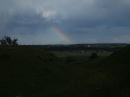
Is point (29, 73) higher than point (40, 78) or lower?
higher

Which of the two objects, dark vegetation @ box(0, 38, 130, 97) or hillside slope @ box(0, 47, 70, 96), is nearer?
dark vegetation @ box(0, 38, 130, 97)

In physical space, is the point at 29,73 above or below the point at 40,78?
above

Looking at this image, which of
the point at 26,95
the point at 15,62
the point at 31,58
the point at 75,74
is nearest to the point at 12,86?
the point at 26,95

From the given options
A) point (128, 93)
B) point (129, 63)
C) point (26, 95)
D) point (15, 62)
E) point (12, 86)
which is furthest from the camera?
point (129, 63)

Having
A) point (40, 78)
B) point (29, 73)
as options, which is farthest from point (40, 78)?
point (29, 73)

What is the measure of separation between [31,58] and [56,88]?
6.70m

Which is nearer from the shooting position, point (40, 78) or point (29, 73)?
point (40, 78)

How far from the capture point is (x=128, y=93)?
10242 mm

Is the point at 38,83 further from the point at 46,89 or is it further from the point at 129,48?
the point at 129,48

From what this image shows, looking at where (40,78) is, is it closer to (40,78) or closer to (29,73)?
(40,78)

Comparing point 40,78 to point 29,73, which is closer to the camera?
point 40,78

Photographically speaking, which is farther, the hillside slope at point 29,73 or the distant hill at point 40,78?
the hillside slope at point 29,73

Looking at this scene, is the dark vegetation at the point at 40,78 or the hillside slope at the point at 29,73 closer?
the dark vegetation at the point at 40,78

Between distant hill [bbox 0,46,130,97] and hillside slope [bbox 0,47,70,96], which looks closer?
distant hill [bbox 0,46,130,97]
